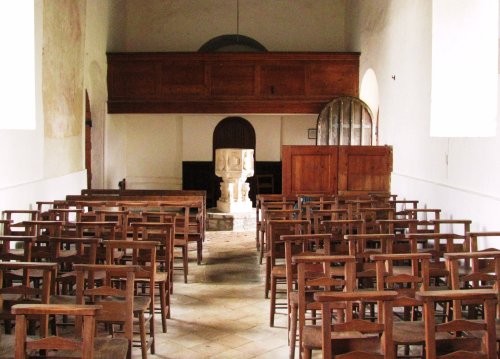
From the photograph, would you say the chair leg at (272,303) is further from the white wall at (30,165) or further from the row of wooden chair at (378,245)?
the white wall at (30,165)

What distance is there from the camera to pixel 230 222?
46.1 feet

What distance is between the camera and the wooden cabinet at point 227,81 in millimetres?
16297

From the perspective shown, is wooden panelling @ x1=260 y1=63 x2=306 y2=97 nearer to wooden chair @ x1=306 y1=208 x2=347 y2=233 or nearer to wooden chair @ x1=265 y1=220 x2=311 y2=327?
wooden chair @ x1=306 y1=208 x2=347 y2=233

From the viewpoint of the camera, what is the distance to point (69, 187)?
12.6 m

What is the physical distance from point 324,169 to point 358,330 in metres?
9.20

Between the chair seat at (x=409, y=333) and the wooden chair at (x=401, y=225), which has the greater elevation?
the wooden chair at (x=401, y=225)

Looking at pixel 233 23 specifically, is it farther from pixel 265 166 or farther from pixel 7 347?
pixel 7 347

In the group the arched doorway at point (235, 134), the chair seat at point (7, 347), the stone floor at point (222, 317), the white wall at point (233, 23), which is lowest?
the stone floor at point (222, 317)

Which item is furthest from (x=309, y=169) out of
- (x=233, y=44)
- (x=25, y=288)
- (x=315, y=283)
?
(x=25, y=288)

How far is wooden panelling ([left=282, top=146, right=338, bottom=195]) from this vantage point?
12.8m

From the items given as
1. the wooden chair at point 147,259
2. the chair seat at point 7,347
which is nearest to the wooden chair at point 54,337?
the chair seat at point 7,347


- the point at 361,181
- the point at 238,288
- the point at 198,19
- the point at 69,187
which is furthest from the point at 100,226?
the point at 198,19

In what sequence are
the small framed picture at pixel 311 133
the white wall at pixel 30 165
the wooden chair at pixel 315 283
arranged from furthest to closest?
the small framed picture at pixel 311 133, the white wall at pixel 30 165, the wooden chair at pixel 315 283

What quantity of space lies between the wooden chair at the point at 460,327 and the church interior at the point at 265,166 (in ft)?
0.04
